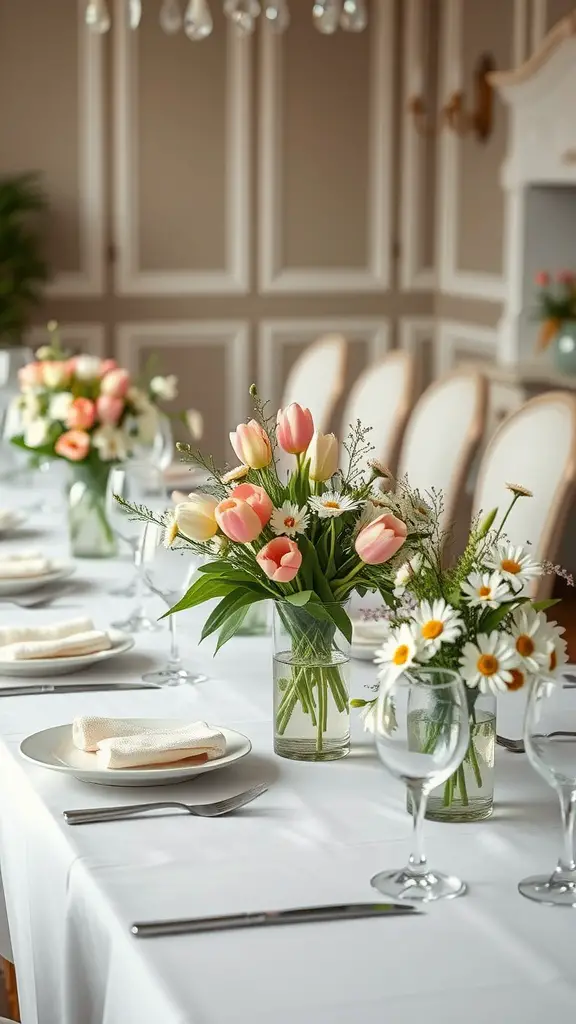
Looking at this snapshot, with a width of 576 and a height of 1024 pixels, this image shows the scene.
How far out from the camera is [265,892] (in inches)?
46.3

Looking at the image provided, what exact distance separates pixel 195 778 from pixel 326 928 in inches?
13.9

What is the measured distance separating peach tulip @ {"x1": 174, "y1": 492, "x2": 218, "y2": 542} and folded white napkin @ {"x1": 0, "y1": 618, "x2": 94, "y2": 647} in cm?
44

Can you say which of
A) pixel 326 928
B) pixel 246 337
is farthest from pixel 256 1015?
pixel 246 337

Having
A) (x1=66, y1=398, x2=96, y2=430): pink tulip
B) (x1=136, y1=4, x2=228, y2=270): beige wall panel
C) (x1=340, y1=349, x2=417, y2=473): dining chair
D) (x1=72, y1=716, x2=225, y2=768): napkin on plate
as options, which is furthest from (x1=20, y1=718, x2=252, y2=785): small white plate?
(x1=136, y1=4, x2=228, y2=270): beige wall panel

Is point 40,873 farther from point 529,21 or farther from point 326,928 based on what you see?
point 529,21

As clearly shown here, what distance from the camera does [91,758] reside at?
4.72ft

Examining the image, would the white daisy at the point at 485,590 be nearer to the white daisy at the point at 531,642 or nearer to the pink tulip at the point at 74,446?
the white daisy at the point at 531,642

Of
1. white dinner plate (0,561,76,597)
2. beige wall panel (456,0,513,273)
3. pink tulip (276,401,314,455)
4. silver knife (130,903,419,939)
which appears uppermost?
beige wall panel (456,0,513,273)

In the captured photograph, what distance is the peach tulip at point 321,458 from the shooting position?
1.50m

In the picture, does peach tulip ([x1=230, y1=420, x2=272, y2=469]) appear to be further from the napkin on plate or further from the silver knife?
the silver knife

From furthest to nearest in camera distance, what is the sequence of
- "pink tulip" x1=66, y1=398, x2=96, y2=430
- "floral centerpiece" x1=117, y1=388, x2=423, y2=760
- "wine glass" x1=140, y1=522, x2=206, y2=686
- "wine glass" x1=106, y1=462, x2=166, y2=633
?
"pink tulip" x1=66, y1=398, x2=96, y2=430 → "wine glass" x1=106, y1=462, x2=166, y2=633 → "wine glass" x1=140, y1=522, x2=206, y2=686 → "floral centerpiece" x1=117, y1=388, x2=423, y2=760

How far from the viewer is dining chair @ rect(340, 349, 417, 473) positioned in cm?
353

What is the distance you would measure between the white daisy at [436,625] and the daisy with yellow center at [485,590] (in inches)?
1.0

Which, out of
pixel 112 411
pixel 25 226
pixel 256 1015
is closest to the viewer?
pixel 256 1015
